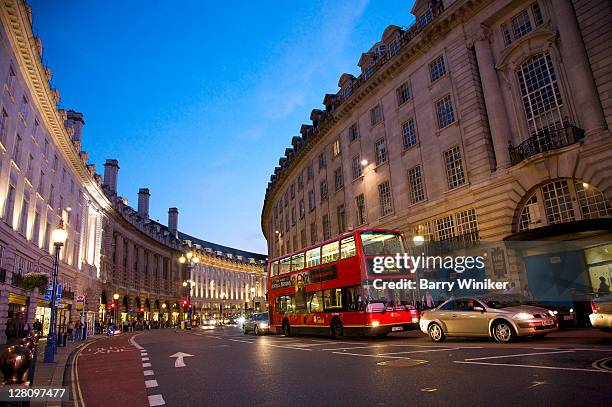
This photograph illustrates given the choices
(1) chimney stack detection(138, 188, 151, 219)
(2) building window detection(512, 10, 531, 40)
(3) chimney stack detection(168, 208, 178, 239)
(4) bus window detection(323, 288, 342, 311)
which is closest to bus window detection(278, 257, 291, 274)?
(4) bus window detection(323, 288, 342, 311)

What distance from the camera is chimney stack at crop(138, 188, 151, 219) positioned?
8656 cm

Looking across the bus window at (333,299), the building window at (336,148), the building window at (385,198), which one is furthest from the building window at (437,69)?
the bus window at (333,299)

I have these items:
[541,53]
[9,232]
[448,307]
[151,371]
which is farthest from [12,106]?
[541,53]

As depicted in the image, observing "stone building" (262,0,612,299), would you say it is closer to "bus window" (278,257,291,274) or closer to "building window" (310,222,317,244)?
"building window" (310,222,317,244)

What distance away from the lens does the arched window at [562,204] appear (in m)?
19.7

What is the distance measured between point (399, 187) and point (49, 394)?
1091 inches

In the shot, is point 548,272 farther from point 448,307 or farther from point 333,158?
point 333,158

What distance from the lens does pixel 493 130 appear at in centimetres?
2406

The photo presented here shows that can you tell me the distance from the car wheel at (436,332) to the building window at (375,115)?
2048 cm

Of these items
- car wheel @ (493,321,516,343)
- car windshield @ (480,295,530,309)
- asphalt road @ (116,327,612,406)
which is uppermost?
car windshield @ (480,295,530,309)

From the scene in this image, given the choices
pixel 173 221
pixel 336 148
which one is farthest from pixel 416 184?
pixel 173 221

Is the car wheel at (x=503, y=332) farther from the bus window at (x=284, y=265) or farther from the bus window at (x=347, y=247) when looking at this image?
the bus window at (x=284, y=265)

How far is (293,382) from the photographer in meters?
7.87

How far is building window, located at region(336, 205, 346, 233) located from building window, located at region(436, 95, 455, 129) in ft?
42.4
